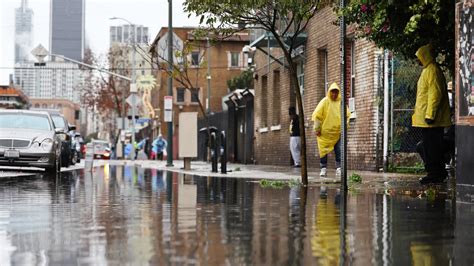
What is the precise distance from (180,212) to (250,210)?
0.79 m

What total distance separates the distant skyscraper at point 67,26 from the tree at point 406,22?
21624mm

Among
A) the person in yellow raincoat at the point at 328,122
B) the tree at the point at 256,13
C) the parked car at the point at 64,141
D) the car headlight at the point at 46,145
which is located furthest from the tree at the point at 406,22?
the parked car at the point at 64,141

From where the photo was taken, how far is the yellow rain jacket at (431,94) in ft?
37.1

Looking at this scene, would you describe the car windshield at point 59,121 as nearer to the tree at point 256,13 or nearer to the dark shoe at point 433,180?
the tree at point 256,13

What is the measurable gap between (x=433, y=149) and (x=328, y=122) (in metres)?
4.45

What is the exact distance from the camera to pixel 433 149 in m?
11.6

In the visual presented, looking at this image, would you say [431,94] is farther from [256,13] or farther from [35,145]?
[35,145]

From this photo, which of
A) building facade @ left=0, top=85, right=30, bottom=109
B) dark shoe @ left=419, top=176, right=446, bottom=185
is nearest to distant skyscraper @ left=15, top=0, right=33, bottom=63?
dark shoe @ left=419, top=176, right=446, bottom=185

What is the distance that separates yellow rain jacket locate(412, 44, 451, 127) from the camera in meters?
11.3

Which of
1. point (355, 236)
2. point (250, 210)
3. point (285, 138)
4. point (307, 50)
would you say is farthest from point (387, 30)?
point (285, 138)

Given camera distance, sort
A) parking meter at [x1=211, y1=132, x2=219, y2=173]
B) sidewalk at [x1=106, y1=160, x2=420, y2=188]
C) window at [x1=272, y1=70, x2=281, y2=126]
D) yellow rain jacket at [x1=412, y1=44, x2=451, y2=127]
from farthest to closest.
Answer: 1. window at [x1=272, y1=70, x2=281, y2=126]
2. parking meter at [x1=211, y1=132, x2=219, y2=173]
3. sidewalk at [x1=106, y1=160, x2=420, y2=188]
4. yellow rain jacket at [x1=412, y1=44, x2=451, y2=127]

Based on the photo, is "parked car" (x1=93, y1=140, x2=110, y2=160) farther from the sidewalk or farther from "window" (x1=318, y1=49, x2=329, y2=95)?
the sidewalk

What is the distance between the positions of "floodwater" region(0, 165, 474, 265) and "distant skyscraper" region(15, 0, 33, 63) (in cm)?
3476

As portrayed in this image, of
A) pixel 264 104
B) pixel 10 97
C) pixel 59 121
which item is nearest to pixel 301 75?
pixel 264 104
